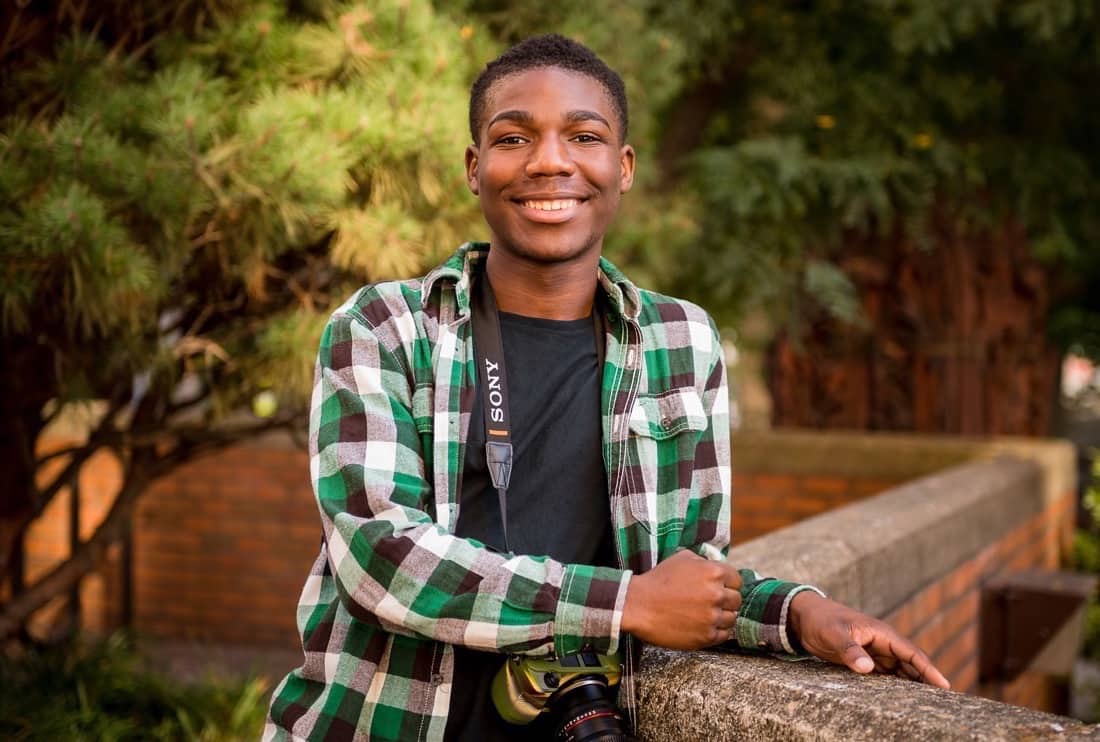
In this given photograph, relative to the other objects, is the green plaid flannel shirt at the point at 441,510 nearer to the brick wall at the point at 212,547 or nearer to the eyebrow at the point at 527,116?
the eyebrow at the point at 527,116

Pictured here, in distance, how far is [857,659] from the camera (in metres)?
2.05

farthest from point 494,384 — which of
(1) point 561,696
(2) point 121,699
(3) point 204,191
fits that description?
(2) point 121,699

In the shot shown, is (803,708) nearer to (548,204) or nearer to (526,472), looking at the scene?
(526,472)

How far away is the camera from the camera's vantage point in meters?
1.91

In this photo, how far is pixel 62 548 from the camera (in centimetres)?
757

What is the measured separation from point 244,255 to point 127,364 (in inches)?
24.8

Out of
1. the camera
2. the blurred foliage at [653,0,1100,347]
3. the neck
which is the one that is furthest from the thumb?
the blurred foliage at [653,0,1100,347]

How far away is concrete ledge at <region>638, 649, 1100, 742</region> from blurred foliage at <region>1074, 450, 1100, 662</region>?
5.11 m

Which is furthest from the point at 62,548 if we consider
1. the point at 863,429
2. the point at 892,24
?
the point at 892,24

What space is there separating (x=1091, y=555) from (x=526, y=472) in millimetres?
6757

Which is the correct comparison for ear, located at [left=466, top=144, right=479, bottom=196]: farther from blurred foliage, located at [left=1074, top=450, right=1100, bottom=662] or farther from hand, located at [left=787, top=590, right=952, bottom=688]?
blurred foliage, located at [left=1074, top=450, right=1100, bottom=662]

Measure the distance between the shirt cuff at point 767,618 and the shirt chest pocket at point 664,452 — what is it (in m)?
0.19

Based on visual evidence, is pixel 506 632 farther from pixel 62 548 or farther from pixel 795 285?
pixel 62 548

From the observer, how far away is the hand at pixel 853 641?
2.08 meters
